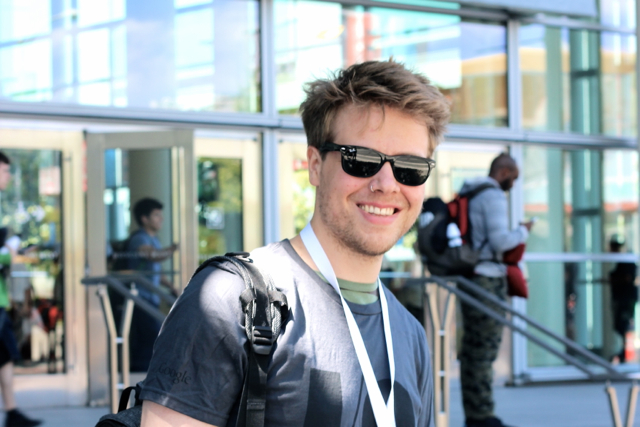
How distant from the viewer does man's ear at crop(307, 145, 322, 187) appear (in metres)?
1.54

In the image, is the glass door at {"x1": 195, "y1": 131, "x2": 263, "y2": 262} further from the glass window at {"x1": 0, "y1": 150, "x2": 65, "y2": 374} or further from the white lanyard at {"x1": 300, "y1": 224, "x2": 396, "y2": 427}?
the white lanyard at {"x1": 300, "y1": 224, "x2": 396, "y2": 427}

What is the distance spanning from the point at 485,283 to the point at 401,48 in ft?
9.17

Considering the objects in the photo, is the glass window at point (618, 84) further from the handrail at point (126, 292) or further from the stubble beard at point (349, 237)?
the stubble beard at point (349, 237)

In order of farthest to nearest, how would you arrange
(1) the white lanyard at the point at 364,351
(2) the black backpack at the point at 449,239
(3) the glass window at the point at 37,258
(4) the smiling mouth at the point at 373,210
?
(3) the glass window at the point at 37,258 → (2) the black backpack at the point at 449,239 → (4) the smiling mouth at the point at 373,210 → (1) the white lanyard at the point at 364,351

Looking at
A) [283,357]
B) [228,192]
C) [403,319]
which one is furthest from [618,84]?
[283,357]

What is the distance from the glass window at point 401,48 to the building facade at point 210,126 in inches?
0.5

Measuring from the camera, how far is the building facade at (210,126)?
5805 mm

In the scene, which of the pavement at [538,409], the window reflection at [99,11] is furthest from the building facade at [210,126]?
the pavement at [538,409]

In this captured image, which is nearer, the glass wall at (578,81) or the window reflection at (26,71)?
the window reflection at (26,71)

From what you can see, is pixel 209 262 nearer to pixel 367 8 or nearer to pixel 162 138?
pixel 162 138

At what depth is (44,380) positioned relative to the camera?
19.6 feet

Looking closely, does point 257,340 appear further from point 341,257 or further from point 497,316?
point 497,316

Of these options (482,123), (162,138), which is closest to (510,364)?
(482,123)

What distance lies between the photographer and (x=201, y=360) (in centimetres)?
118
